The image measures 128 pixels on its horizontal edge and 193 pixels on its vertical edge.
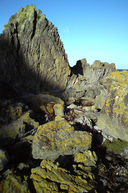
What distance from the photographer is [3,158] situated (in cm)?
322

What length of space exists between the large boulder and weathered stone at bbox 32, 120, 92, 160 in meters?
2.48

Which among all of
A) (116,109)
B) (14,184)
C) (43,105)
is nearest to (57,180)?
(14,184)

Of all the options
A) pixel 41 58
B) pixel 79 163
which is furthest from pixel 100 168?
pixel 41 58

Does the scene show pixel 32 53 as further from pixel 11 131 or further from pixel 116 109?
pixel 116 109

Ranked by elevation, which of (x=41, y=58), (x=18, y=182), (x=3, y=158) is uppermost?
(x=41, y=58)

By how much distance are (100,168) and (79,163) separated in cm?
69

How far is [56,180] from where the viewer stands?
2.79m

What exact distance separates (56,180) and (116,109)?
15.8ft

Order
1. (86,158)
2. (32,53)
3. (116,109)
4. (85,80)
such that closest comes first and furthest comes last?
1. (86,158)
2. (116,109)
3. (32,53)
4. (85,80)

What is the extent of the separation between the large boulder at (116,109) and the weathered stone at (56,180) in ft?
12.8

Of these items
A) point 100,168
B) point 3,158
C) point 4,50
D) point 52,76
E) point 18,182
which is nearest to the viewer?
point 18,182

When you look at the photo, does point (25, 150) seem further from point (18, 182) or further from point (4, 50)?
point (4, 50)

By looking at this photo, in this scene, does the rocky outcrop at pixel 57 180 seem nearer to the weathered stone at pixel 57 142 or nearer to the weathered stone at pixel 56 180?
the weathered stone at pixel 56 180

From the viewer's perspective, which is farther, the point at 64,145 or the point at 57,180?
the point at 64,145
